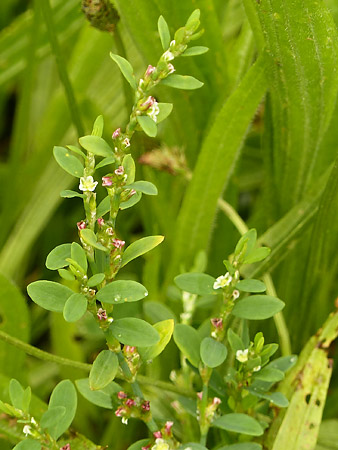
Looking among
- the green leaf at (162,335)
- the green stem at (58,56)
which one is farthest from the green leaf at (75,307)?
the green stem at (58,56)

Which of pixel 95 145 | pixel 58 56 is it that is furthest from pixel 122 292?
pixel 58 56

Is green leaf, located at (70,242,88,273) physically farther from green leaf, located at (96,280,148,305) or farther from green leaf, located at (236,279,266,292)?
green leaf, located at (236,279,266,292)

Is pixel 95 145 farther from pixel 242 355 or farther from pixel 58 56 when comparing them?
pixel 58 56

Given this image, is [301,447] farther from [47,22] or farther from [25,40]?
[25,40]

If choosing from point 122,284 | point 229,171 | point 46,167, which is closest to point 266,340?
point 229,171

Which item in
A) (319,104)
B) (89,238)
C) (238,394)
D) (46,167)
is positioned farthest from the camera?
(46,167)

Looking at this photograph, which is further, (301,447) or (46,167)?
(46,167)
